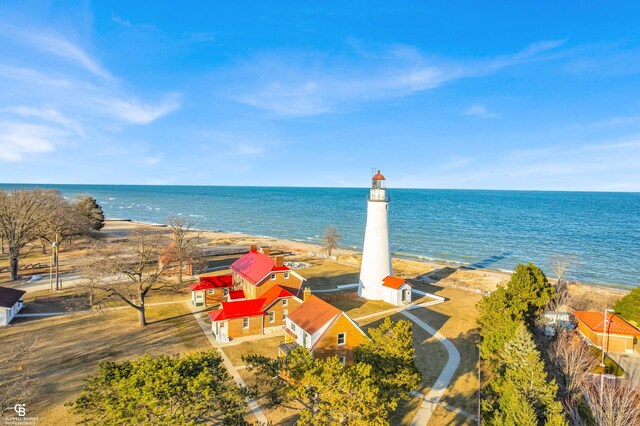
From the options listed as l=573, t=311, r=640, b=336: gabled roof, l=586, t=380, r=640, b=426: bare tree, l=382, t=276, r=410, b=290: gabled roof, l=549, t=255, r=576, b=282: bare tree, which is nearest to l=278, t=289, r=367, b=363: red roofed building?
l=586, t=380, r=640, b=426: bare tree

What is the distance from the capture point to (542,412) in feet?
54.0

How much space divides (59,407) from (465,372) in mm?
25813

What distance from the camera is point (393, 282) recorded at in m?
39.2

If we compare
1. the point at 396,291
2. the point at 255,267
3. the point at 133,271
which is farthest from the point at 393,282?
the point at 133,271

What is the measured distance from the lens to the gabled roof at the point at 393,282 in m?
38.6

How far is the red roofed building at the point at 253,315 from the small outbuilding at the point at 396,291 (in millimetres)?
12037

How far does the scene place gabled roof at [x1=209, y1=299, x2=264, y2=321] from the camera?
2917cm

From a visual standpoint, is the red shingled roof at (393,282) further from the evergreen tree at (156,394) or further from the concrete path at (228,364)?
the evergreen tree at (156,394)

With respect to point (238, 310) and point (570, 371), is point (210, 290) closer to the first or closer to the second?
point (238, 310)

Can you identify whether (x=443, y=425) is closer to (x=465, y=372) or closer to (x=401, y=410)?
(x=401, y=410)

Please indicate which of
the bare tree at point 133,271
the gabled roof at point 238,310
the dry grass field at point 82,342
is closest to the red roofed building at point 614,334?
the gabled roof at point 238,310

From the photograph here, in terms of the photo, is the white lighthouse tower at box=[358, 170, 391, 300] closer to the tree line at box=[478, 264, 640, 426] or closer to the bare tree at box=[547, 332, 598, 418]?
the tree line at box=[478, 264, 640, 426]

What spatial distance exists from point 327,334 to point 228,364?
25.4ft

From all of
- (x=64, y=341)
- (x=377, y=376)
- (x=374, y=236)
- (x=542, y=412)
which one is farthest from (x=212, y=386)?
(x=374, y=236)
